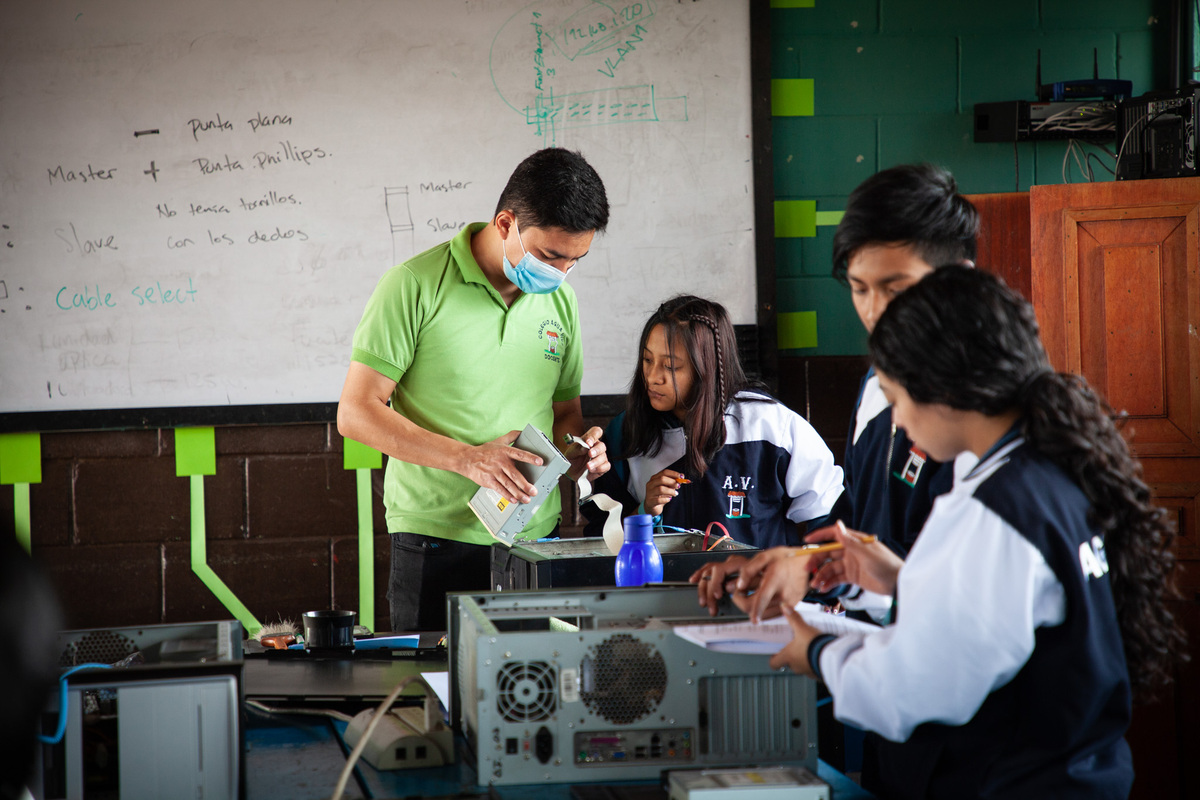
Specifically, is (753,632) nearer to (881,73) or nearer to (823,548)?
(823,548)

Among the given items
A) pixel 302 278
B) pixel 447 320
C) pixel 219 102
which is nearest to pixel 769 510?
pixel 447 320

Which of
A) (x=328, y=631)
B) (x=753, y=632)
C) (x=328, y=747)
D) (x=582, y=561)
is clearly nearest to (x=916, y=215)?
(x=753, y=632)

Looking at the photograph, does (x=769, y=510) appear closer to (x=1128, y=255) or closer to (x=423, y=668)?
(x=423, y=668)

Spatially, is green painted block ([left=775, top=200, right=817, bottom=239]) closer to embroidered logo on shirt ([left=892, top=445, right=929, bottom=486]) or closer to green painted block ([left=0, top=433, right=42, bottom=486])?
embroidered logo on shirt ([left=892, top=445, right=929, bottom=486])

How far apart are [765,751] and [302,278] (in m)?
2.18

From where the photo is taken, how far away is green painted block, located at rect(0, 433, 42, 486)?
278 cm

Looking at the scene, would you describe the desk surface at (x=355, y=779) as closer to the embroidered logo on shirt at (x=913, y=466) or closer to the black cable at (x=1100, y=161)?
the embroidered logo on shirt at (x=913, y=466)

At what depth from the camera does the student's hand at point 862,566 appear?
110cm

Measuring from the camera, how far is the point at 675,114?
2936mm

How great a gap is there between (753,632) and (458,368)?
1116mm

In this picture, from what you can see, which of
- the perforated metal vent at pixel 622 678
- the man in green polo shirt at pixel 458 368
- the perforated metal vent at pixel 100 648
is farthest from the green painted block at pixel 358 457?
the perforated metal vent at pixel 622 678

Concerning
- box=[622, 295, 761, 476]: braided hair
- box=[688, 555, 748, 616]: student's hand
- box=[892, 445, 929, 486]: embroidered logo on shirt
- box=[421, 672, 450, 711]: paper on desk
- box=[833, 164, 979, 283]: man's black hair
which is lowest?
box=[421, 672, 450, 711]: paper on desk

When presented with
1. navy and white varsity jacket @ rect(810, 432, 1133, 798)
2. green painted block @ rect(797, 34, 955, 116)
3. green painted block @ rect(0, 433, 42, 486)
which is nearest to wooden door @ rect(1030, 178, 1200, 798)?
green painted block @ rect(797, 34, 955, 116)

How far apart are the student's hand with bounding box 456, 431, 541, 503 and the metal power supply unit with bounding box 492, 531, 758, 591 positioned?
11cm
